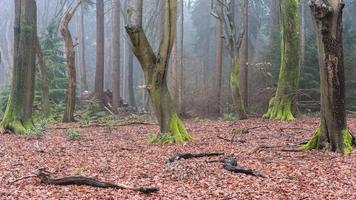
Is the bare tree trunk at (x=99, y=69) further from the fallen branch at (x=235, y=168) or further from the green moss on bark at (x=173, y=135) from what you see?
the fallen branch at (x=235, y=168)

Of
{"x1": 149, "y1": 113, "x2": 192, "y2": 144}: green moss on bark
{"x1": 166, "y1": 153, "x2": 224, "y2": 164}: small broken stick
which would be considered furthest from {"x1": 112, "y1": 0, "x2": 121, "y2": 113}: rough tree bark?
{"x1": 166, "y1": 153, "x2": 224, "y2": 164}: small broken stick

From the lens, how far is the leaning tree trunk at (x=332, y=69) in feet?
26.5

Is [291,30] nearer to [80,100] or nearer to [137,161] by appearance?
[137,161]

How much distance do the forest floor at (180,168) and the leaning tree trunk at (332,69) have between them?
0.40 metres

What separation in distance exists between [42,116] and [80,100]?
234 inches

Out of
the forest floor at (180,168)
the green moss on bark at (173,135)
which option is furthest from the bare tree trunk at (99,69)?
the green moss on bark at (173,135)

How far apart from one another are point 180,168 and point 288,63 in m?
10.7

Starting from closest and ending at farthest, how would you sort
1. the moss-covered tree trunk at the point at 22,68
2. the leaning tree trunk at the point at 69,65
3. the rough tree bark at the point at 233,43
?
1. the moss-covered tree trunk at the point at 22,68
2. the rough tree bark at the point at 233,43
3. the leaning tree trunk at the point at 69,65

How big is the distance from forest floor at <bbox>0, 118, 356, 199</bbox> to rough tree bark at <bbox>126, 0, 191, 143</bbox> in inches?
24.9

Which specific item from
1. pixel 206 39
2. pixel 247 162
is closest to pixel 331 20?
pixel 247 162

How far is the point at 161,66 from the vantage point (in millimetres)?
10867

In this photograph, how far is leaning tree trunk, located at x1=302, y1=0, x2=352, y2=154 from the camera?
26.5ft

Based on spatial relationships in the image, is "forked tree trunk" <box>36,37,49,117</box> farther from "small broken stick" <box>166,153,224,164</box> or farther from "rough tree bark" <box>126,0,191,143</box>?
"small broken stick" <box>166,153,224,164</box>

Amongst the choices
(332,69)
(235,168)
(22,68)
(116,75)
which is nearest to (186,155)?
(235,168)
